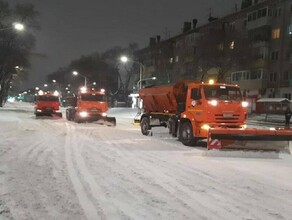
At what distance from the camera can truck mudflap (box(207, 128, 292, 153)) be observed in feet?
51.5

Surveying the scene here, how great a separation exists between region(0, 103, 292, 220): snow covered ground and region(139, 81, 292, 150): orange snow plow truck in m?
0.53

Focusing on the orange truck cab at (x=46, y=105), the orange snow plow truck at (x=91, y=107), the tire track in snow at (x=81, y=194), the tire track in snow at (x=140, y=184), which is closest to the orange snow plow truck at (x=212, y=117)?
the tire track in snow at (x=140, y=184)

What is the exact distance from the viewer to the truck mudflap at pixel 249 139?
15.7m

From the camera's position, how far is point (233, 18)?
2800 inches

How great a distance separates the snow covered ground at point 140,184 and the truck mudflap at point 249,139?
0.33m

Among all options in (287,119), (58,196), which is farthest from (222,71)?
(58,196)

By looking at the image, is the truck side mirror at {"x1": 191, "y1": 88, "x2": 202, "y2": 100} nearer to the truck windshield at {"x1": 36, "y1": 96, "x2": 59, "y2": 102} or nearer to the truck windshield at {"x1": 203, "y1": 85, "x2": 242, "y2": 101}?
the truck windshield at {"x1": 203, "y1": 85, "x2": 242, "y2": 101}

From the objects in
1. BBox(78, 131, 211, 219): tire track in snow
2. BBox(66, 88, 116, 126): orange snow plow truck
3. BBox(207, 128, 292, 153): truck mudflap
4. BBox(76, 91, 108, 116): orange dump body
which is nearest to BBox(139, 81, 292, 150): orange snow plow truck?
BBox(207, 128, 292, 153): truck mudflap

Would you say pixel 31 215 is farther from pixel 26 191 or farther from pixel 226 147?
pixel 226 147

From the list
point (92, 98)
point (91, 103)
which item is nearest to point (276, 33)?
point (92, 98)

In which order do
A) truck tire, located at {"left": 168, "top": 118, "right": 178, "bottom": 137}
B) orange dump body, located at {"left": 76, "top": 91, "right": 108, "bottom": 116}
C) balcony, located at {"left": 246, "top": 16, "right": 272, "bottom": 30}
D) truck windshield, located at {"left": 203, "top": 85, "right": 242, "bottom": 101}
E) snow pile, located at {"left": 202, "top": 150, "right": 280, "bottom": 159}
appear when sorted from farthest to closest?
balcony, located at {"left": 246, "top": 16, "right": 272, "bottom": 30} → orange dump body, located at {"left": 76, "top": 91, "right": 108, "bottom": 116} → truck tire, located at {"left": 168, "top": 118, "right": 178, "bottom": 137} → truck windshield, located at {"left": 203, "top": 85, "right": 242, "bottom": 101} → snow pile, located at {"left": 202, "top": 150, "right": 280, "bottom": 159}

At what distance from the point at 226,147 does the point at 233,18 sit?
58258 millimetres

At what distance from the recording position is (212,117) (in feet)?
59.9

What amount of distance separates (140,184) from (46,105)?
114 ft
